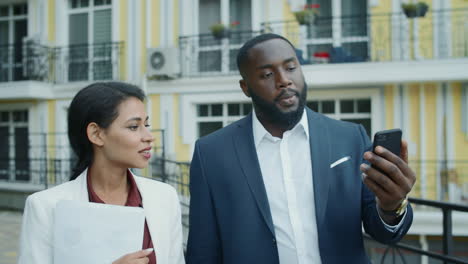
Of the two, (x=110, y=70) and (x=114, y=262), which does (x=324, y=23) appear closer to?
(x=110, y=70)

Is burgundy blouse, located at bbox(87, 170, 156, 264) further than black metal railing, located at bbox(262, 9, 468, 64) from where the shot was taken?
No

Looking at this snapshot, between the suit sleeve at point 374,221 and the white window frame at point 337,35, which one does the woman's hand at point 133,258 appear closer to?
the suit sleeve at point 374,221

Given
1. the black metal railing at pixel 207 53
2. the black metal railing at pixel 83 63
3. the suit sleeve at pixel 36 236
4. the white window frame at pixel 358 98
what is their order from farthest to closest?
the black metal railing at pixel 83 63 → the black metal railing at pixel 207 53 → the white window frame at pixel 358 98 → the suit sleeve at pixel 36 236

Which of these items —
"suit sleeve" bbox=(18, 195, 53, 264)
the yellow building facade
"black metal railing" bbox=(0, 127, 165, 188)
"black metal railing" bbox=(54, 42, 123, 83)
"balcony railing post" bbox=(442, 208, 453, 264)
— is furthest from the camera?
"black metal railing" bbox=(54, 42, 123, 83)

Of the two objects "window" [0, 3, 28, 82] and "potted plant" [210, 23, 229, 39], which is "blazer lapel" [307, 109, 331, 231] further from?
"window" [0, 3, 28, 82]

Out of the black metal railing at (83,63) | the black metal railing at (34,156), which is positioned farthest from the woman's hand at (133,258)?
the black metal railing at (83,63)

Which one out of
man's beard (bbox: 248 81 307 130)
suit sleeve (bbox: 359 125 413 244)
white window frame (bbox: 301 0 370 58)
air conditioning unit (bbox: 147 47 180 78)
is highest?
white window frame (bbox: 301 0 370 58)

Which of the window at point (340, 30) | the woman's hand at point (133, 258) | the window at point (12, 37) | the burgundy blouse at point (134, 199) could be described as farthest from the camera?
the window at point (12, 37)

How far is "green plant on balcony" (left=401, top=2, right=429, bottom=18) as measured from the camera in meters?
8.89

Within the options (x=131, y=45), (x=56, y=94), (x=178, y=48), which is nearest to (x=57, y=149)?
(x=56, y=94)

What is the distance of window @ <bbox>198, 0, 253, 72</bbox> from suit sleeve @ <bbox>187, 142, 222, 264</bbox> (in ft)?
29.2

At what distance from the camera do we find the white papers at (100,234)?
1.67 meters

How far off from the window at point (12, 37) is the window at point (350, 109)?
29.6 ft

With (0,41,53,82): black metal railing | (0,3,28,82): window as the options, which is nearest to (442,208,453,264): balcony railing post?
(0,41,53,82): black metal railing
